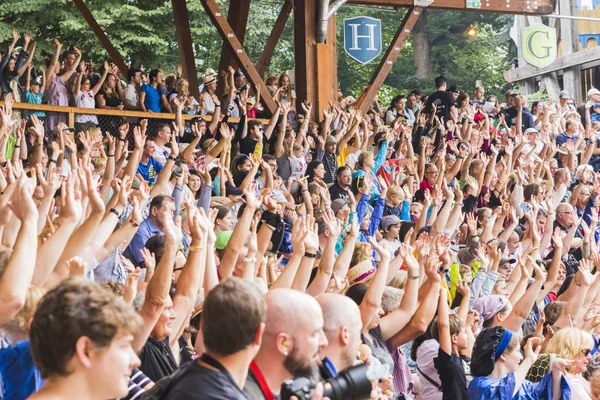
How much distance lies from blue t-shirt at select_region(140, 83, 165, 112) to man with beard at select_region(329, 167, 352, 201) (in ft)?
10.4

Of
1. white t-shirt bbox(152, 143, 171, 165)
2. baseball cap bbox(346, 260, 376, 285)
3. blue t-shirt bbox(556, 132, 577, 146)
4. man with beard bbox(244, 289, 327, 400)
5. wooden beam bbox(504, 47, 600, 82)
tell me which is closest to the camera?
man with beard bbox(244, 289, 327, 400)

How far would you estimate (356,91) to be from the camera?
96.3 feet

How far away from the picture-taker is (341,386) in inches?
113

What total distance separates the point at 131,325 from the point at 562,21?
2152cm

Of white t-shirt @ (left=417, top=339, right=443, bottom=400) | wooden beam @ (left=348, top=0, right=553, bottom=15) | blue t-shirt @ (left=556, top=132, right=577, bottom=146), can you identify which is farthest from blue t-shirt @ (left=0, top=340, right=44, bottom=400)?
blue t-shirt @ (left=556, top=132, right=577, bottom=146)

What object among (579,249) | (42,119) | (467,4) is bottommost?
(579,249)

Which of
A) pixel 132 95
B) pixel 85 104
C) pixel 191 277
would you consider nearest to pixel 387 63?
pixel 132 95

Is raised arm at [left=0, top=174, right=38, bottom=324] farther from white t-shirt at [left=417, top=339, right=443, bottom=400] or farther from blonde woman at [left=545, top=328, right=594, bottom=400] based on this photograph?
blonde woman at [left=545, top=328, right=594, bottom=400]

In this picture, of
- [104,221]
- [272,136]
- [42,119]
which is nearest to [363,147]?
[272,136]

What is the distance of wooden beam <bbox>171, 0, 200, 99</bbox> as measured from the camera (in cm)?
1507

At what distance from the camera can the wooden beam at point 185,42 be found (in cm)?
1507

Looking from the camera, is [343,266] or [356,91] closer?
[343,266]

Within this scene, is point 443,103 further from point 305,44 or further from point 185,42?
point 185,42

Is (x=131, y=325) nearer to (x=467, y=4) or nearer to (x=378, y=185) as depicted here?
(x=378, y=185)
